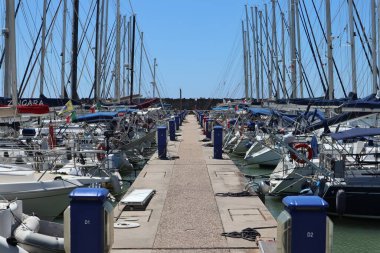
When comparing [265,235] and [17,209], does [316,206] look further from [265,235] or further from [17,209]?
[17,209]

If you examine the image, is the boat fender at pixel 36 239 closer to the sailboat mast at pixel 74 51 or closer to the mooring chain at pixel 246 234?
the mooring chain at pixel 246 234

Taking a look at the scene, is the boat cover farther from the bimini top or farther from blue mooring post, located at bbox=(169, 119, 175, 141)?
the bimini top

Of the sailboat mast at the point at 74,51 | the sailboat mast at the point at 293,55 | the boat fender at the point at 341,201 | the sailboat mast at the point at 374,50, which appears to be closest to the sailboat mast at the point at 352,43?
the sailboat mast at the point at 374,50

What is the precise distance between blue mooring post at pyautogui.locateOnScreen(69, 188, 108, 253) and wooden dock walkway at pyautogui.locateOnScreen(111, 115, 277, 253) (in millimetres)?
1762

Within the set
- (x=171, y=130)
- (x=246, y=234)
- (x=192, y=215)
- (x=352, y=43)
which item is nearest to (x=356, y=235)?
(x=192, y=215)

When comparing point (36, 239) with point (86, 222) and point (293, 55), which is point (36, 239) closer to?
point (86, 222)

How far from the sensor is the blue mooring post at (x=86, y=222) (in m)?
7.02

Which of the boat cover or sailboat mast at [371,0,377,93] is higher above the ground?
sailboat mast at [371,0,377,93]

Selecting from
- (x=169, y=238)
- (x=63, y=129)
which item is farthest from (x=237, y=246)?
(x=63, y=129)

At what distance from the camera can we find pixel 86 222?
7027 millimetres

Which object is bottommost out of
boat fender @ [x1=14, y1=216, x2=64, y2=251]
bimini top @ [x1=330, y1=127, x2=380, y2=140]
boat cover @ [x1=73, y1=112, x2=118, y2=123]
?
boat fender @ [x1=14, y1=216, x2=64, y2=251]

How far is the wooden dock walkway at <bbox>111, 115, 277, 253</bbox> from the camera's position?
9055 millimetres

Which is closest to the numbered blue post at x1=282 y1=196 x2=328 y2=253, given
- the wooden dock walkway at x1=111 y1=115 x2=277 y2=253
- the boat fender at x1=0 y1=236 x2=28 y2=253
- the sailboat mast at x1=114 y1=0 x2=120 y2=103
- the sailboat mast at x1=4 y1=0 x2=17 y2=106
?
the wooden dock walkway at x1=111 y1=115 x2=277 y2=253

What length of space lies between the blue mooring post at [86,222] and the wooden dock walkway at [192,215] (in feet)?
5.78
